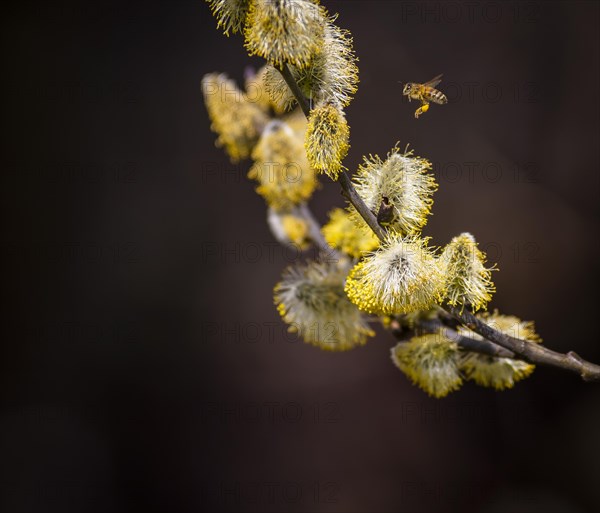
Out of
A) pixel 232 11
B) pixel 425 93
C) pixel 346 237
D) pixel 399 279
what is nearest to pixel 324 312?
pixel 346 237

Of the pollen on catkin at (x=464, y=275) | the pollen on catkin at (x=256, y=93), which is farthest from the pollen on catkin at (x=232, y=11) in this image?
the pollen on catkin at (x=256, y=93)

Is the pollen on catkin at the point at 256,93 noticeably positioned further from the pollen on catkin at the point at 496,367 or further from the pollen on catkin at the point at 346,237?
the pollen on catkin at the point at 496,367

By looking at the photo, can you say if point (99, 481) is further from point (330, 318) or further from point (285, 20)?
point (285, 20)

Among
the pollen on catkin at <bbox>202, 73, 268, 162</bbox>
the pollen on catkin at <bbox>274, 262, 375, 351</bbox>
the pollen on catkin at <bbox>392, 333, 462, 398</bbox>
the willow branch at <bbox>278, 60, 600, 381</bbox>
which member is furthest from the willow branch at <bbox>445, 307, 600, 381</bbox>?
the pollen on catkin at <bbox>202, 73, 268, 162</bbox>

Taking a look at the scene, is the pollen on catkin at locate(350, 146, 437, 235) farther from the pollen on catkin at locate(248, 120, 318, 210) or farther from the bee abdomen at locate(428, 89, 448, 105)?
the pollen on catkin at locate(248, 120, 318, 210)

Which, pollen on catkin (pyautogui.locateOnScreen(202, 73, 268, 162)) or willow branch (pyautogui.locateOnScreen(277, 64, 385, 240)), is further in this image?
pollen on catkin (pyautogui.locateOnScreen(202, 73, 268, 162))

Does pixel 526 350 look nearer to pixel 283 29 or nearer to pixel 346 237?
pixel 346 237

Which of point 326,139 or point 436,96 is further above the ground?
point 436,96

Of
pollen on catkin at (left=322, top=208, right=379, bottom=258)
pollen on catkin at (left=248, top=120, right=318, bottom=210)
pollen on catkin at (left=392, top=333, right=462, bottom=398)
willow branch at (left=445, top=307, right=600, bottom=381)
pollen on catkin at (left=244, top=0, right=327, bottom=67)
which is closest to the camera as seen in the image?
pollen on catkin at (left=244, top=0, right=327, bottom=67)
